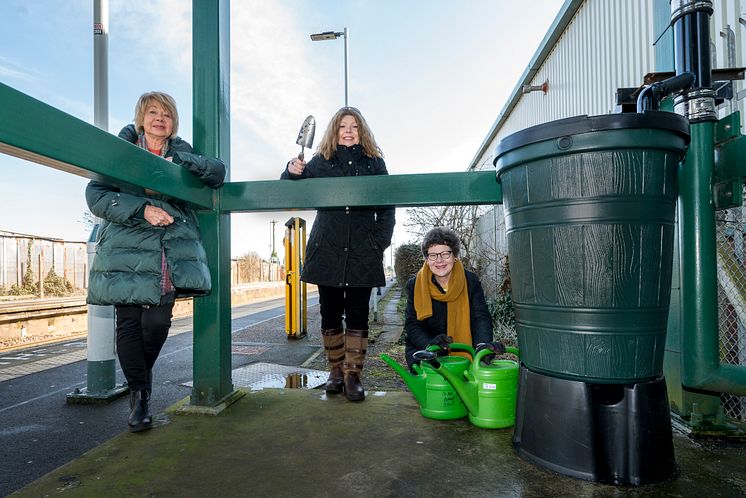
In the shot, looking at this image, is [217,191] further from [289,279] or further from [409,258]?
[409,258]

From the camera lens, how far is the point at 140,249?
5.72ft

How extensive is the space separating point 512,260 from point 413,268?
10.7 metres

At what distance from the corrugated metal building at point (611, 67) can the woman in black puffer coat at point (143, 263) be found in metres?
2.23

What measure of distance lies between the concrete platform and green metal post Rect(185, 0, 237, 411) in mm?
255

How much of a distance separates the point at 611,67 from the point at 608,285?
209 inches

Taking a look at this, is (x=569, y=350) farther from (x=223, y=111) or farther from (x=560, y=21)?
(x=560, y=21)

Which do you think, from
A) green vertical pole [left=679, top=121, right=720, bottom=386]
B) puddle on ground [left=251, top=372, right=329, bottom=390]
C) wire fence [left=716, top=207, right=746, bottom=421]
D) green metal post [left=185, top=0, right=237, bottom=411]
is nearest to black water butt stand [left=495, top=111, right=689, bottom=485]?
green vertical pole [left=679, top=121, right=720, bottom=386]

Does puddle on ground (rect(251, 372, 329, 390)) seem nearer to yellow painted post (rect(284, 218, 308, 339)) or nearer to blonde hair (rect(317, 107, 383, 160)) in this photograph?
blonde hair (rect(317, 107, 383, 160))

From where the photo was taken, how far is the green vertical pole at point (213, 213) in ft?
6.63

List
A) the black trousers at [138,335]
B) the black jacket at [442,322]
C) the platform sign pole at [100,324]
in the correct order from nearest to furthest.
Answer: the black trousers at [138,335], the black jacket at [442,322], the platform sign pole at [100,324]

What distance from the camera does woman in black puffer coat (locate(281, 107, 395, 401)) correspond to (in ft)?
7.18

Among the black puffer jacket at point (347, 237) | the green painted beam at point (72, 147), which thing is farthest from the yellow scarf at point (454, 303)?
the green painted beam at point (72, 147)

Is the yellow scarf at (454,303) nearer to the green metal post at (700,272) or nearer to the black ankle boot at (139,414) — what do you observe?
the green metal post at (700,272)

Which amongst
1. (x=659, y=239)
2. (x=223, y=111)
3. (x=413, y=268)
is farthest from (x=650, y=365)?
(x=413, y=268)
